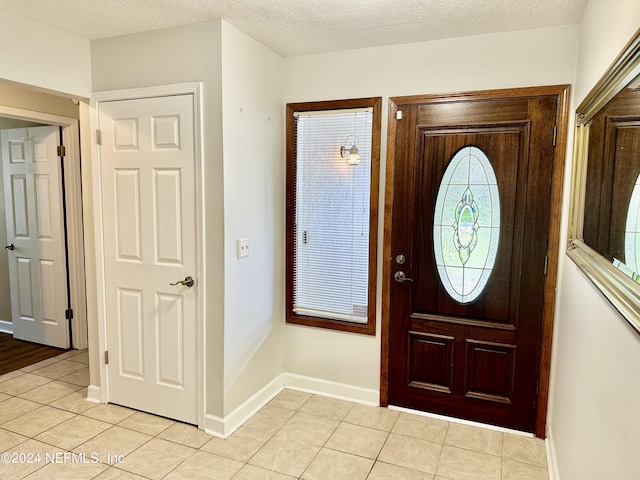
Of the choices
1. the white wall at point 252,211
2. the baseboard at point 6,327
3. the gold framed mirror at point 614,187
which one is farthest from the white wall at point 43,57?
the baseboard at point 6,327

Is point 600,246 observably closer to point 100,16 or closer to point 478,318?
point 478,318

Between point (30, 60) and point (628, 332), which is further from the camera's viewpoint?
point (30, 60)

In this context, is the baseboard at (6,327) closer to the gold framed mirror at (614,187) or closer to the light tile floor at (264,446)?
the light tile floor at (264,446)

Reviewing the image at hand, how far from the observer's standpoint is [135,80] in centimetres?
270

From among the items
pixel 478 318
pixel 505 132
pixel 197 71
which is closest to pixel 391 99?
pixel 505 132

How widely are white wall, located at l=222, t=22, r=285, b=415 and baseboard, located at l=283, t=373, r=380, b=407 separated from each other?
0.15m

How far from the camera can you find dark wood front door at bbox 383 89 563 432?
2596 mm

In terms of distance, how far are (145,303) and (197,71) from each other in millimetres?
1495

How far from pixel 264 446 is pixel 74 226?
272 cm

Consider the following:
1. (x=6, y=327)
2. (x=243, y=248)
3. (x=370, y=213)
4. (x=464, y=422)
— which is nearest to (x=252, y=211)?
(x=243, y=248)

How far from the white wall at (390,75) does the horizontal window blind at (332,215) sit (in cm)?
13

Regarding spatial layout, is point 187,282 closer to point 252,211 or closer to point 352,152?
point 252,211

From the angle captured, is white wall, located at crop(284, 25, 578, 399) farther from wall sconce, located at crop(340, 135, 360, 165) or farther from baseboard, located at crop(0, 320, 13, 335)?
baseboard, located at crop(0, 320, 13, 335)

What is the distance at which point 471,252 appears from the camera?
275 cm
